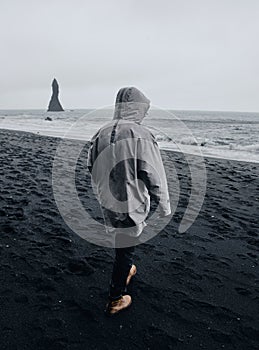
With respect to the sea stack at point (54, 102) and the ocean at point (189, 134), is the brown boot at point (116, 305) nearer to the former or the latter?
the ocean at point (189, 134)

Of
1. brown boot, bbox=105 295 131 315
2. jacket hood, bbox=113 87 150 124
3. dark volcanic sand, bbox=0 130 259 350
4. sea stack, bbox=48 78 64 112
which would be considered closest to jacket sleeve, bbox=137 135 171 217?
jacket hood, bbox=113 87 150 124

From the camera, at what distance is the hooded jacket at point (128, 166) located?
11.5 ft

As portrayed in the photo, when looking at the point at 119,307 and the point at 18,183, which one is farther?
the point at 18,183

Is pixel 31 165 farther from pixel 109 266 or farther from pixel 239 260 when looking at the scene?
pixel 239 260

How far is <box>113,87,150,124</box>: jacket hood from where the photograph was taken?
3604 mm

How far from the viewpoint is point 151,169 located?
3525 mm

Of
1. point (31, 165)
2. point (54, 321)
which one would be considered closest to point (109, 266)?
point (54, 321)

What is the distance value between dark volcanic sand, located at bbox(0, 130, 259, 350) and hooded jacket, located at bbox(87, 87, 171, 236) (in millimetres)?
1254

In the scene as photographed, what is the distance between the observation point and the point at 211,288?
4.55 m

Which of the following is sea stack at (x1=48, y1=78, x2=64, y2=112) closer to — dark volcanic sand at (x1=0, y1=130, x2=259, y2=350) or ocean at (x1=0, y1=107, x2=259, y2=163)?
ocean at (x1=0, y1=107, x2=259, y2=163)

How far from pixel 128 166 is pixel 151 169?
0.94 feet

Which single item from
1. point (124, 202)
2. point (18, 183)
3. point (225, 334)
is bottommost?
point (225, 334)

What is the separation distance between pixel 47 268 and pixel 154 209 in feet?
13.8

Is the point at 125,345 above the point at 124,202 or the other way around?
the other way around
